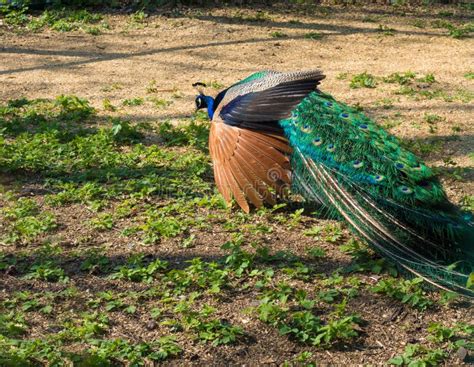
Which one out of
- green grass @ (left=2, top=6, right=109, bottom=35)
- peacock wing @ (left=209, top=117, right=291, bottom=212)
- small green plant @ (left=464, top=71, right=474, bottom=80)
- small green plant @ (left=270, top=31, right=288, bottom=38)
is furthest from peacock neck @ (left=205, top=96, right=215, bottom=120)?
green grass @ (left=2, top=6, right=109, bottom=35)

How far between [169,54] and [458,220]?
5.40m

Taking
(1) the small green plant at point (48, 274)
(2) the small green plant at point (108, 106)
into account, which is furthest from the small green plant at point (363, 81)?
(1) the small green plant at point (48, 274)

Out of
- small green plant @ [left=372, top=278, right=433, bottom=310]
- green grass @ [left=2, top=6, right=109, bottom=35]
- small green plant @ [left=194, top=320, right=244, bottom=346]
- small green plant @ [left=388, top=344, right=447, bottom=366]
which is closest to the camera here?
small green plant @ [left=388, top=344, right=447, bottom=366]

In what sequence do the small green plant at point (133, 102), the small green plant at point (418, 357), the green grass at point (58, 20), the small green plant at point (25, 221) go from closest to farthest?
the small green plant at point (418, 357), the small green plant at point (25, 221), the small green plant at point (133, 102), the green grass at point (58, 20)

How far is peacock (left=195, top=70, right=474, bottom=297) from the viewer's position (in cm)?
446

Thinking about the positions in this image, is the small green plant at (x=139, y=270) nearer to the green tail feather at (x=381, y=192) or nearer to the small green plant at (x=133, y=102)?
the green tail feather at (x=381, y=192)

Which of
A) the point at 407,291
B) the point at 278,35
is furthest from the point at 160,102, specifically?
the point at 407,291

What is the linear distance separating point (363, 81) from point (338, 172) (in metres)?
3.30

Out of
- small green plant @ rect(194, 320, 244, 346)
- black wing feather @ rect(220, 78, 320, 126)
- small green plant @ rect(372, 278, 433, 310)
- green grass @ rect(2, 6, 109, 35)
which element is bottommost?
small green plant @ rect(194, 320, 244, 346)

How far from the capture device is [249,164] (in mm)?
5305

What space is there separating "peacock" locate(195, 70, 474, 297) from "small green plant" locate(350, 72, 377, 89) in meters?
2.35

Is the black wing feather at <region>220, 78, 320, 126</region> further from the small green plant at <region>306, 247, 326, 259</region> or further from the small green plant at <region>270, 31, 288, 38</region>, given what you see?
the small green plant at <region>270, 31, 288, 38</region>

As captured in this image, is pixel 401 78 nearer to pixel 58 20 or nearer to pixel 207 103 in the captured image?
pixel 207 103

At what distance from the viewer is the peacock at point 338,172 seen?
14.6 feet
